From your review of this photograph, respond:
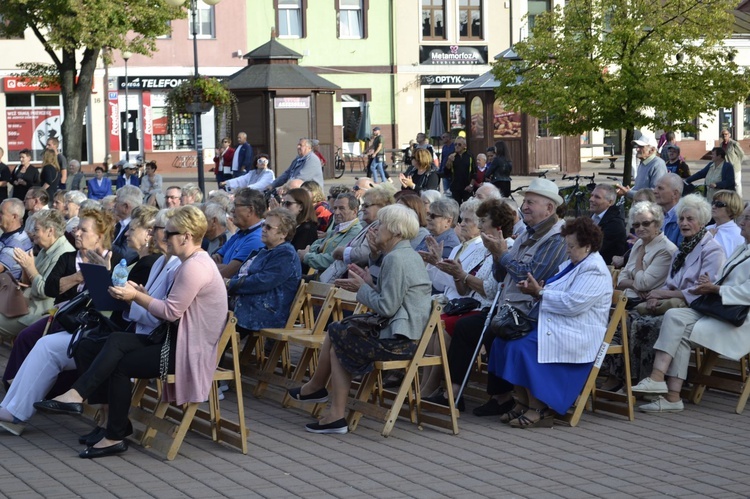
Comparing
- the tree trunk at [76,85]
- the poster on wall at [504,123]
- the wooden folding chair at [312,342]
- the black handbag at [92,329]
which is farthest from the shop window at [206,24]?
the black handbag at [92,329]

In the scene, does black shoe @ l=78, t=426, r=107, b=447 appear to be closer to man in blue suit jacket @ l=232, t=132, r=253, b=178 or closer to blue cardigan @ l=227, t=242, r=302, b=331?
blue cardigan @ l=227, t=242, r=302, b=331

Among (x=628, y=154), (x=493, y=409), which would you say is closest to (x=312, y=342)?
(x=493, y=409)

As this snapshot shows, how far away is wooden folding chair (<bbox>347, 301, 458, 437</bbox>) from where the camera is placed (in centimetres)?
748

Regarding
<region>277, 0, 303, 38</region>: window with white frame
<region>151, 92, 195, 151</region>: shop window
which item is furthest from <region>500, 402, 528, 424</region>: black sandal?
<region>277, 0, 303, 38</region>: window with white frame

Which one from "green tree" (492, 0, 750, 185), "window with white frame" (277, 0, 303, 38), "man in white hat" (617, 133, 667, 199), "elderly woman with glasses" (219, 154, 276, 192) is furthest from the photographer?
"window with white frame" (277, 0, 303, 38)

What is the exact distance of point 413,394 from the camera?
7.94 meters

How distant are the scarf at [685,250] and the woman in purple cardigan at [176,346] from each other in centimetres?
343

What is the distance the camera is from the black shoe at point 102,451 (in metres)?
7.11

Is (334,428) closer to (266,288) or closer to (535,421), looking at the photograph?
(535,421)

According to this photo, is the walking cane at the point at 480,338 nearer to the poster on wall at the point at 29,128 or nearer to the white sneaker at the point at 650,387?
the white sneaker at the point at 650,387

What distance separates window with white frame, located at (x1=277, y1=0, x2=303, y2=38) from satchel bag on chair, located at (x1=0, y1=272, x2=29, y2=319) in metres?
34.8

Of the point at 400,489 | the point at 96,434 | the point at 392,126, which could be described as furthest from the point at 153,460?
the point at 392,126

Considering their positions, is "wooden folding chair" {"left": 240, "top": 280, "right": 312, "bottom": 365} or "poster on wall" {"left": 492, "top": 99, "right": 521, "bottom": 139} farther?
Result: "poster on wall" {"left": 492, "top": 99, "right": 521, "bottom": 139}

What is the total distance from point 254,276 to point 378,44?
121 ft
